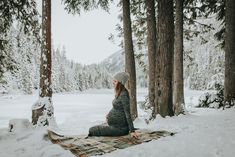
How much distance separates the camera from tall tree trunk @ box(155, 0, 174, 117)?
9.10 metres

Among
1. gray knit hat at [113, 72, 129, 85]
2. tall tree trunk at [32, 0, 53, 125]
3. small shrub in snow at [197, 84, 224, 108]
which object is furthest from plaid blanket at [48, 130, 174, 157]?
small shrub in snow at [197, 84, 224, 108]

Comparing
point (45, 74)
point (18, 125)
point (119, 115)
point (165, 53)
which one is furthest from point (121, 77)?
point (45, 74)

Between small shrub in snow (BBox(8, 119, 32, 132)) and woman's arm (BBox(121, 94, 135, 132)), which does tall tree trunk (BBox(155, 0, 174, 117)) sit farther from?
small shrub in snow (BBox(8, 119, 32, 132))

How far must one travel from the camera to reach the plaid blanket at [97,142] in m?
5.08

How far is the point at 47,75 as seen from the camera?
29.7 ft

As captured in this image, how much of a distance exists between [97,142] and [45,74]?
13.3 ft

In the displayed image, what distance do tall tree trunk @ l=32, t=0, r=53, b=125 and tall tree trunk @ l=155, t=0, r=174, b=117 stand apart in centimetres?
331

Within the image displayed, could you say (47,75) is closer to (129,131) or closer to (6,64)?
(6,64)

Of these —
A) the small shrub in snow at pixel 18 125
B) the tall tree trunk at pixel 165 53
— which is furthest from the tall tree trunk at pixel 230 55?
the small shrub in snow at pixel 18 125

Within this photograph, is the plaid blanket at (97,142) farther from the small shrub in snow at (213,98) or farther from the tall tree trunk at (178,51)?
the small shrub in snow at (213,98)

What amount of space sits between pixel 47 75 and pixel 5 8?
7.72ft

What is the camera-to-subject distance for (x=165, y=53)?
912cm

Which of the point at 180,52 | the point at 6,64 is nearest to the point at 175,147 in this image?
the point at 6,64

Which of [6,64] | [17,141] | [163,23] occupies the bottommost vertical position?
[17,141]
